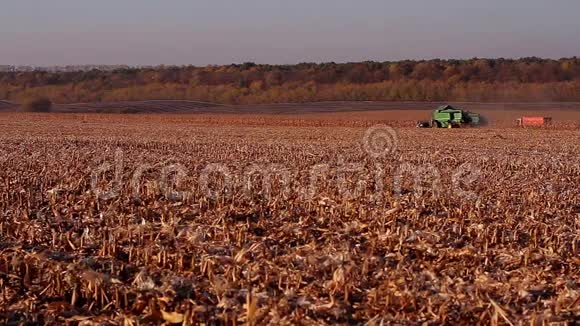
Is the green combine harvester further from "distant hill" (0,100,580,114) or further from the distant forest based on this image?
the distant forest

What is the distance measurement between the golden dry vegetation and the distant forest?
62.4 meters

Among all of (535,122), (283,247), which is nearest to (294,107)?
(535,122)

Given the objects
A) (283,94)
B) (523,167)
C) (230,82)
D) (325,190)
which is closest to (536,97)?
(283,94)

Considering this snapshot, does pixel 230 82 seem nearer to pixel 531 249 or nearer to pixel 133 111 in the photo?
pixel 133 111

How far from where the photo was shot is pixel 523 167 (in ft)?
47.9

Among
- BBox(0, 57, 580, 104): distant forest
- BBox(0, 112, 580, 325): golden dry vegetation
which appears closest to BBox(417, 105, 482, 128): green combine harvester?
BBox(0, 112, 580, 325): golden dry vegetation

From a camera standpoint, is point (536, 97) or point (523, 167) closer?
point (523, 167)

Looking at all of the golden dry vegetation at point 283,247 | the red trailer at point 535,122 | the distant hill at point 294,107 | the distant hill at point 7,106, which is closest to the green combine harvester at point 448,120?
the red trailer at point 535,122

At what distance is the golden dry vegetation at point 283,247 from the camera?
17.4 ft

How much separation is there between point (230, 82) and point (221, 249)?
7816cm

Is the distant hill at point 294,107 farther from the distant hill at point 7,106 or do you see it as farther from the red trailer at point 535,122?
the red trailer at point 535,122

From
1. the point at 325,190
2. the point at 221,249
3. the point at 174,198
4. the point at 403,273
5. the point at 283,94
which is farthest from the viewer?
the point at 283,94

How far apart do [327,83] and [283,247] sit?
75417 mm

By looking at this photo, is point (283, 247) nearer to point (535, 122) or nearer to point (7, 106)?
point (535, 122)
